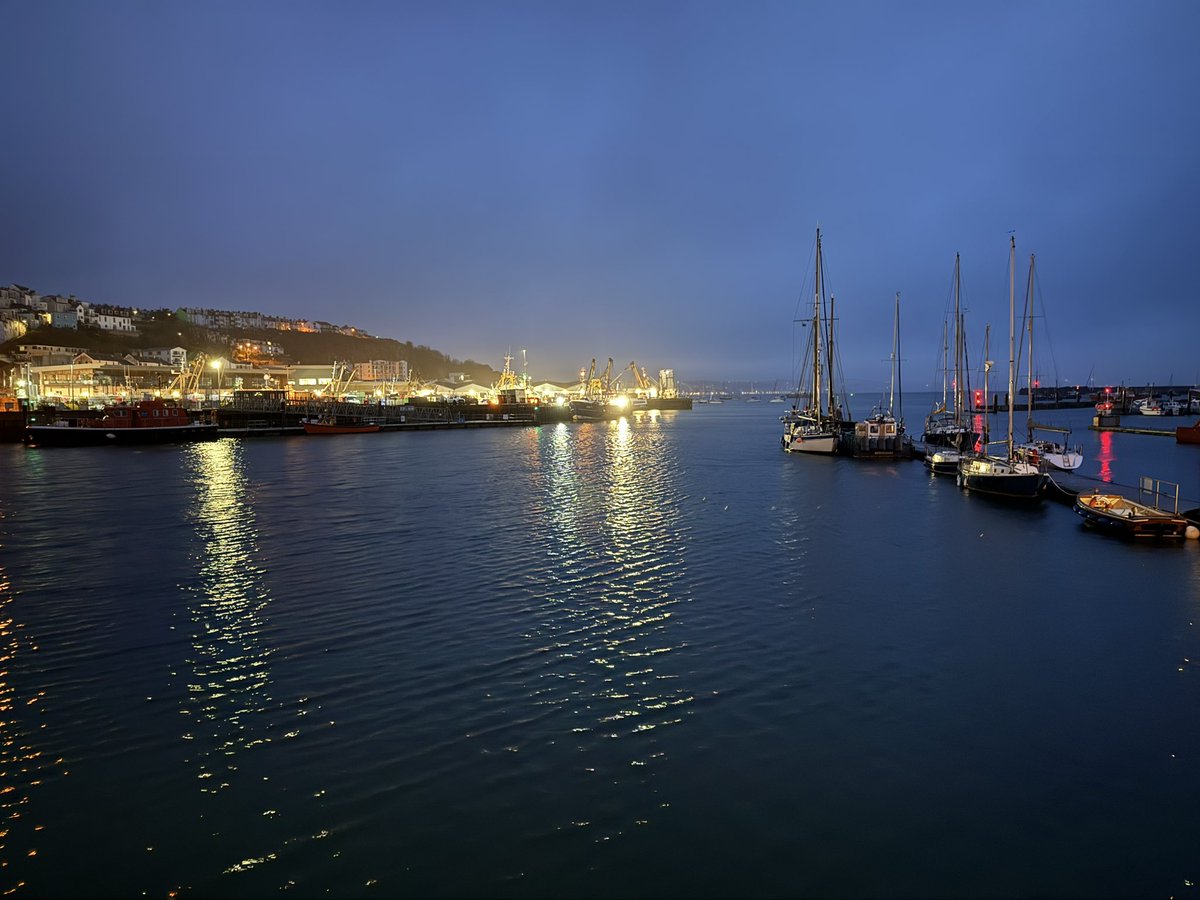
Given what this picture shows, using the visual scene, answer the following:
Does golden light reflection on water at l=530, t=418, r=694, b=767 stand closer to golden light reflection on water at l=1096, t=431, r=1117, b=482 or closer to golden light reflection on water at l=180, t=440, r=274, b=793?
golden light reflection on water at l=180, t=440, r=274, b=793

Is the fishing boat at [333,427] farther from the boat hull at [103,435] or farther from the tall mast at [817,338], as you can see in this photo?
the tall mast at [817,338]

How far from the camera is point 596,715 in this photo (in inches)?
432

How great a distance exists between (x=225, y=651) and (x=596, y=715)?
300 inches

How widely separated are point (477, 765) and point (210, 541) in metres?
18.9

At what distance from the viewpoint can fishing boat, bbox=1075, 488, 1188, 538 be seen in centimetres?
2472

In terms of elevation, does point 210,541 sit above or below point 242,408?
below

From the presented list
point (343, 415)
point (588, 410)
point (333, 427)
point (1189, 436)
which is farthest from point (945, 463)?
point (588, 410)

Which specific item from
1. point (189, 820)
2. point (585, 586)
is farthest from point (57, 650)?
point (585, 586)

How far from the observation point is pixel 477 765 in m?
9.48

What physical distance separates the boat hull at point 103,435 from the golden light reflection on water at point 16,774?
210 feet

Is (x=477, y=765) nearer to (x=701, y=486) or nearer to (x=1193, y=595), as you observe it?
(x=1193, y=595)

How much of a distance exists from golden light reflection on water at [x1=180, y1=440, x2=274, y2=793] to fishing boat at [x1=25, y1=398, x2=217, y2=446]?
49.3 metres

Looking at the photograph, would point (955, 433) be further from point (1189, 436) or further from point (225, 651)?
point (225, 651)

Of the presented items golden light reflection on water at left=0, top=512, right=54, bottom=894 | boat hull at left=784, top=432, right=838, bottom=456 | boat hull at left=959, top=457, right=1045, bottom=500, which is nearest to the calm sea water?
golden light reflection on water at left=0, top=512, right=54, bottom=894
